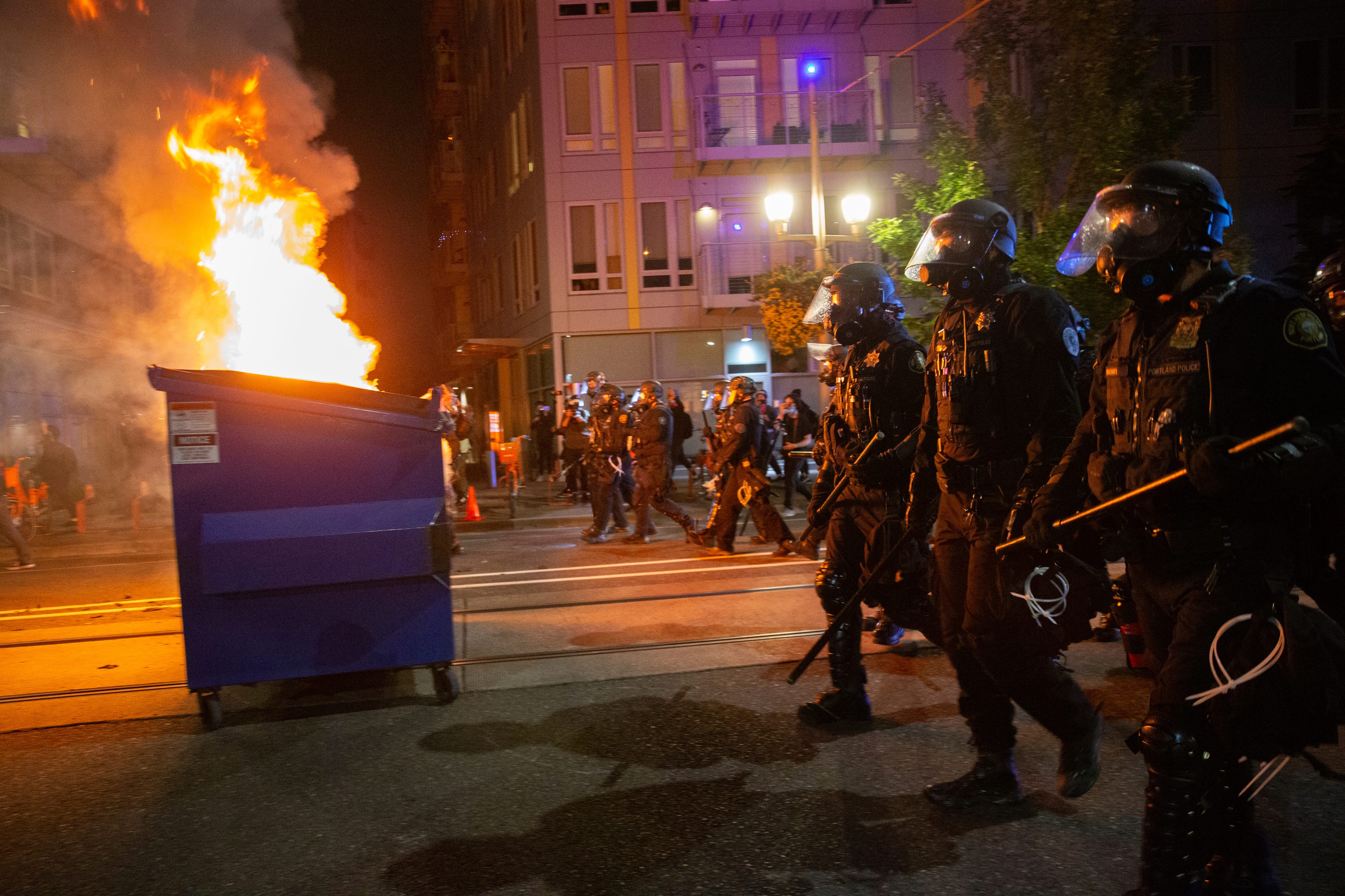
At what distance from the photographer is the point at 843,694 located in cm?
442

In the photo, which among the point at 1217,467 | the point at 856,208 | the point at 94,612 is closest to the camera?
the point at 1217,467

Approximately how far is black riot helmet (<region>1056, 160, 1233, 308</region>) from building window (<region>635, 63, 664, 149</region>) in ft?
74.5

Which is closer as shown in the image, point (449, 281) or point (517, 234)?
point (517, 234)

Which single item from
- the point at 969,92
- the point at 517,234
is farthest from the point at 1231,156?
the point at 517,234

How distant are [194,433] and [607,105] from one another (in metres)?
21.7

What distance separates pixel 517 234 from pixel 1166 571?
2696cm

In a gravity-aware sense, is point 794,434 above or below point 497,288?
below

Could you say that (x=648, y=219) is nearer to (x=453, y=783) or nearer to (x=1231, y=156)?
(x=1231, y=156)

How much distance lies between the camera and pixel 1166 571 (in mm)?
2645

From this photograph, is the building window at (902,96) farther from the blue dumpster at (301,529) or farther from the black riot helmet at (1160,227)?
the black riot helmet at (1160,227)

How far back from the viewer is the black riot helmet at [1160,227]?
271 cm

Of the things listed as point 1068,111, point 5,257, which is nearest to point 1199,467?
point 1068,111

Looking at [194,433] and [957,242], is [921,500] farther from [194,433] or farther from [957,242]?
[194,433]

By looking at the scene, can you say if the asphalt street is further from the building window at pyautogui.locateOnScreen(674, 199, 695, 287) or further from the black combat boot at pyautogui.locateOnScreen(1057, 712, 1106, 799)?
the building window at pyautogui.locateOnScreen(674, 199, 695, 287)
